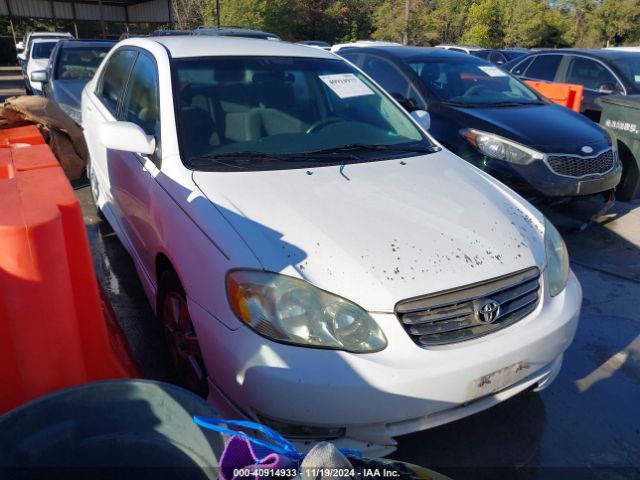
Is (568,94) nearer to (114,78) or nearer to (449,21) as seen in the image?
(114,78)

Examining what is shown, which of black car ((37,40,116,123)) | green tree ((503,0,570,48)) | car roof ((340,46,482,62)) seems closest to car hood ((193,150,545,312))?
car roof ((340,46,482,62))

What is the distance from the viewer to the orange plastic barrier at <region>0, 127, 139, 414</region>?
1.63 meters

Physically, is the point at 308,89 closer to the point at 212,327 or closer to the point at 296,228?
the point at 296,228

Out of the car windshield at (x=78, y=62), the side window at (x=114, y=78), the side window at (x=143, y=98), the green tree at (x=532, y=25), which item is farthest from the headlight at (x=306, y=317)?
the green tree at (x=532, y=25)

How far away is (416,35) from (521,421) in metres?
35.6

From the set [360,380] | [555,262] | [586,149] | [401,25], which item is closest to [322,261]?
[360,380]

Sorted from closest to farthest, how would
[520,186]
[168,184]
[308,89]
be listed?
[168,184] → [308,89] → [520,186]

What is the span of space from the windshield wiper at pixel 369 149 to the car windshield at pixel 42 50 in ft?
40.3

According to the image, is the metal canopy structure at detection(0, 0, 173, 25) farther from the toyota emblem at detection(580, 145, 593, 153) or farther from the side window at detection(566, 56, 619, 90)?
the toyota emblem at detection(580, 145, 593, 153)

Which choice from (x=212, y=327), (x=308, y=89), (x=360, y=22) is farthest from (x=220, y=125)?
(x=360, y=22)

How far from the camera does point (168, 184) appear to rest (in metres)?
2.61

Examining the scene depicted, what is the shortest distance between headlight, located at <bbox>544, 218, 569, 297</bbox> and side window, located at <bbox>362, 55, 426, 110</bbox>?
3.04 metres

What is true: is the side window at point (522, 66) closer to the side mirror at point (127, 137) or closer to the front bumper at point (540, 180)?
the front bumper at point (540, 180)

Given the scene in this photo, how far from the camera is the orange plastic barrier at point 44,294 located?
1.63m
